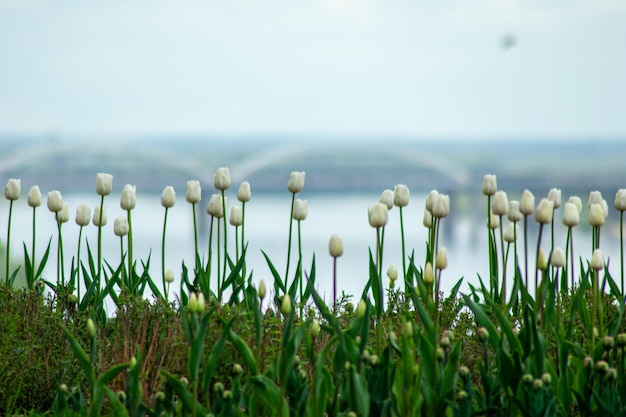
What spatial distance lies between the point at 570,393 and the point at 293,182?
46.0 inches

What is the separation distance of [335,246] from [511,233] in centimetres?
93

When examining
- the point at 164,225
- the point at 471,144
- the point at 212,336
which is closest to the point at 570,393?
the point at 212,336

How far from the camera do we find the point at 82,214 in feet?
8.95

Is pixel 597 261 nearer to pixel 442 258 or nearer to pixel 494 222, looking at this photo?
pixel 442 258

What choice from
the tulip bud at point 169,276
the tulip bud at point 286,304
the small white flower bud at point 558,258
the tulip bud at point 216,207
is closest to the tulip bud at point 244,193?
the tulip bud at point 216,207

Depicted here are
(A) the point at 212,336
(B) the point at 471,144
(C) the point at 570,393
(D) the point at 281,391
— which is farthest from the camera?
(B) the point at 471,144

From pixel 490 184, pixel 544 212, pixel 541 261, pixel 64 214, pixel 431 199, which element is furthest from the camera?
pixel 64 214

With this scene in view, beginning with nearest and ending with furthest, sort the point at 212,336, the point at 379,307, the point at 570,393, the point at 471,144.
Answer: the point at 570,393 → the point at 212,336 → the point at 379,307 → the point at 471,144

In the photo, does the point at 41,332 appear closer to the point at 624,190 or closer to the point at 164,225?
the point at 164,225

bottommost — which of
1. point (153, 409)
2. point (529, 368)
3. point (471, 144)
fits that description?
point (153, 409)

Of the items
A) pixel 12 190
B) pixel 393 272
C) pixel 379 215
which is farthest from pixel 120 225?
pixel 379 215

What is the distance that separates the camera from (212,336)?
2123 mm

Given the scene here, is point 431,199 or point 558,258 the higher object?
point 431,199

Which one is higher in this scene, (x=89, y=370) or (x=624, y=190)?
(x=624, y=190)
